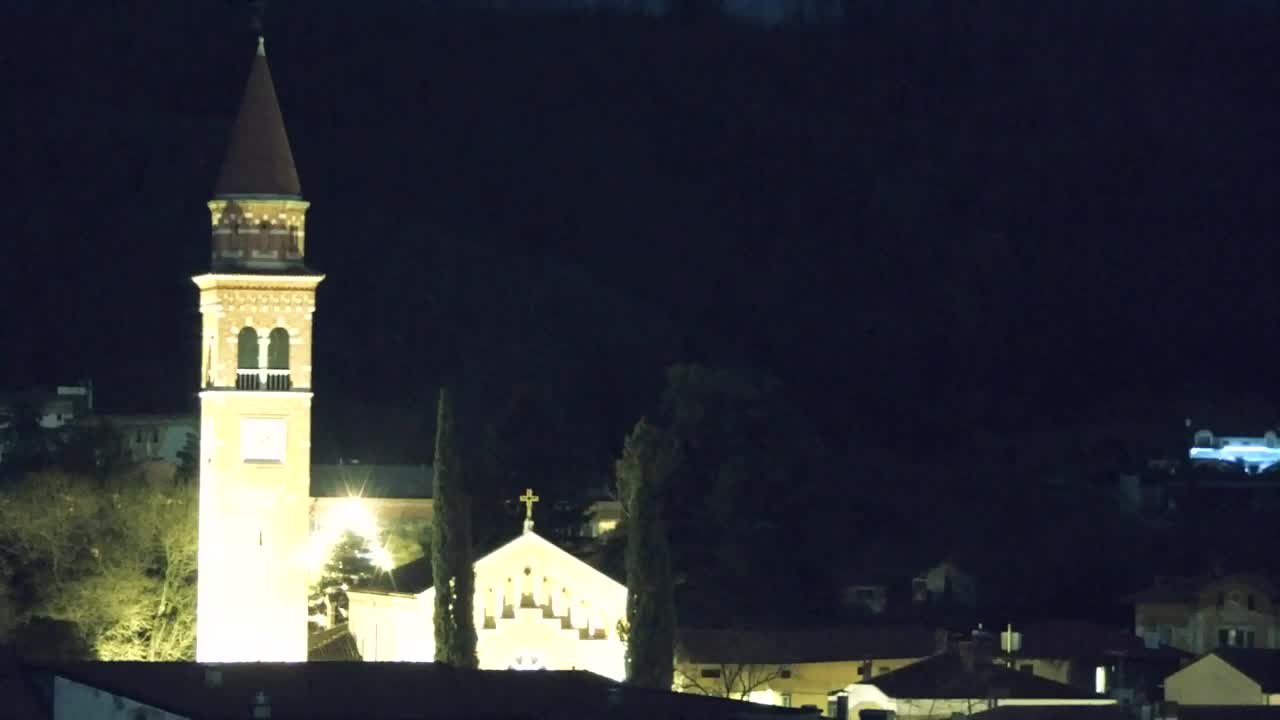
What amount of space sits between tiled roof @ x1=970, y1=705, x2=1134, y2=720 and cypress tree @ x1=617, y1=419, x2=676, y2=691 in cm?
1008

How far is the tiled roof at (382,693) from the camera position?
53719 mm

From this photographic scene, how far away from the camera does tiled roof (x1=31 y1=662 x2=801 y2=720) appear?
5372 cm

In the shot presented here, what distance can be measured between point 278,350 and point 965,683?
672 inches

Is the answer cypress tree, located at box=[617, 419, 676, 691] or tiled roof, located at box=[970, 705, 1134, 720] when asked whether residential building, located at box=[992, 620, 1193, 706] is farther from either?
tiled roof, located at box=[970, 705, 1134, 720]

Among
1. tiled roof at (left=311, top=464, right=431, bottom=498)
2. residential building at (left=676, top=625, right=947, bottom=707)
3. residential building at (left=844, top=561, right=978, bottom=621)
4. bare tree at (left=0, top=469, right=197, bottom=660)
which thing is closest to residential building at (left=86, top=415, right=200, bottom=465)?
tiled roof at (left=311, top=464, right=431, bottom=498)

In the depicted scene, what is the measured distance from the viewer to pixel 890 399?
19362cm

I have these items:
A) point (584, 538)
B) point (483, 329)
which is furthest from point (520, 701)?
point (483, 329)

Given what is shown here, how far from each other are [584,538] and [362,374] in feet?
244

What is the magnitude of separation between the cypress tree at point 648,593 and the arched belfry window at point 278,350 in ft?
27.0

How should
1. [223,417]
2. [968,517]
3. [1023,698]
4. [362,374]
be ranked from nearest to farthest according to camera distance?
[1023,698] < [223,417] < [968,517] < [362,374]

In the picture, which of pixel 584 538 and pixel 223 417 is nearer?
pixel 223 417

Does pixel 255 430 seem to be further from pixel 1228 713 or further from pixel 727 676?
pixel 1228 713

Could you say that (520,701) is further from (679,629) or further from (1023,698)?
(679,629)

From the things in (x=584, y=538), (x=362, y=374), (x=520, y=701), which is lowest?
(x=520, y=701)
